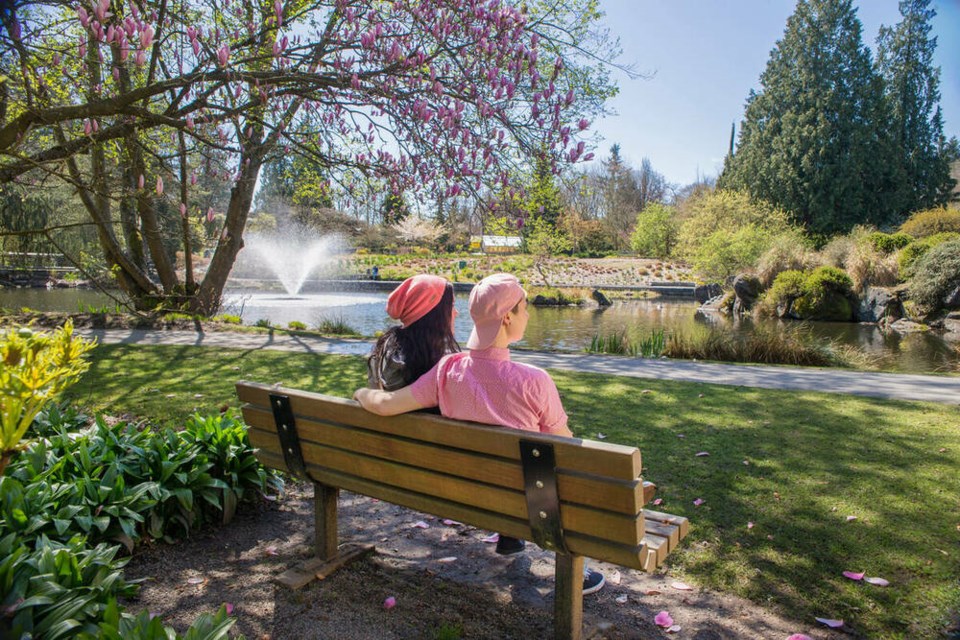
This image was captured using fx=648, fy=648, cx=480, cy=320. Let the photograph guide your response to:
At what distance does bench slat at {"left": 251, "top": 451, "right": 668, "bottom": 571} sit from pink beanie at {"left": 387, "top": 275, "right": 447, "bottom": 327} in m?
0.70

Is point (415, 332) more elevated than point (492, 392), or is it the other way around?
point (415, 332)

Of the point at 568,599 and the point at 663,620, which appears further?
the point at 663,620

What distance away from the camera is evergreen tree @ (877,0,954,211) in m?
37.8

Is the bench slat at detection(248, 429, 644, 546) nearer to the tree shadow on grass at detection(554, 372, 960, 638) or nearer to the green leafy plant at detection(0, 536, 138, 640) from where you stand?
the green leafy plant at detection(0, 536, 138, 640)

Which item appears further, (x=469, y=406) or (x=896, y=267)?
(x=896, y=267)

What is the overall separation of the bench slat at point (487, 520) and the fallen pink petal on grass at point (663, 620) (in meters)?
0.52

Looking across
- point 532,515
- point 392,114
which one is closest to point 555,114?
point 392,114

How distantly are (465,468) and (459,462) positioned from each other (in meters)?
0.03

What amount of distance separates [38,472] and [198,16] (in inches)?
234

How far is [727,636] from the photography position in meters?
2.53

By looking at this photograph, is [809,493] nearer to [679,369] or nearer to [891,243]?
[679,369]

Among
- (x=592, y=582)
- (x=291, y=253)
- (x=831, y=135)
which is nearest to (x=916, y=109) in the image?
(x=831, y=135)

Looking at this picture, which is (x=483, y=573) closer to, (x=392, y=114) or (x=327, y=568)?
(x=327, y=568)

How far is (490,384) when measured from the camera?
2.41 metres
